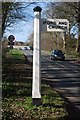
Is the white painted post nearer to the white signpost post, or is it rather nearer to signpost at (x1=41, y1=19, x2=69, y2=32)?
the white signpost post

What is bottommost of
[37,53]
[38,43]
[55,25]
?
[37,53]

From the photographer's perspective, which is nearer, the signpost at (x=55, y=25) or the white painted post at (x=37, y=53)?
the white painted post at (x=37, y=53)

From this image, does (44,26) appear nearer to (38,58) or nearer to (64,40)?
(38,58)

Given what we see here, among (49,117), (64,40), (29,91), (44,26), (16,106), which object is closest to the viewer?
(49,117)

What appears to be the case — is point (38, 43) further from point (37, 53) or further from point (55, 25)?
point (55, 25)

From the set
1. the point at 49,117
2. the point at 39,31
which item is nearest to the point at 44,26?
the point at 39,31

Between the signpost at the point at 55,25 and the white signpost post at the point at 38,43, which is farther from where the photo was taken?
the signpost at the point at 55,25

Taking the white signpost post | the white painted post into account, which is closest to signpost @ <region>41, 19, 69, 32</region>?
the white signpost post

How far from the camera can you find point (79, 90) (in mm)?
15312

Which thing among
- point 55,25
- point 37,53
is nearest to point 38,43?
point 37,53

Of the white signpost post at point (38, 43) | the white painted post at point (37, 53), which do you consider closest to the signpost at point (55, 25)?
the white signpost post at point (38, 43)

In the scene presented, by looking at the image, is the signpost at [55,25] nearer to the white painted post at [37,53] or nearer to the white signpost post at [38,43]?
the white signpost post at [38,43]

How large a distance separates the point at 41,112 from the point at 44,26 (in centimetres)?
270

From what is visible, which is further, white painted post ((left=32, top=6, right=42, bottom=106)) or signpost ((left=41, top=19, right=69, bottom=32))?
signpost ((left=41, top=19, right=69, bottom=32))
